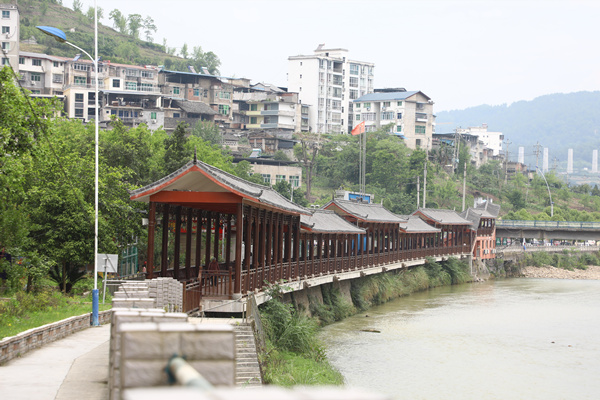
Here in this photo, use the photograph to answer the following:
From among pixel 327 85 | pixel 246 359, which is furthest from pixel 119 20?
pixel 246 359

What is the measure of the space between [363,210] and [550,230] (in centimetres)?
3015

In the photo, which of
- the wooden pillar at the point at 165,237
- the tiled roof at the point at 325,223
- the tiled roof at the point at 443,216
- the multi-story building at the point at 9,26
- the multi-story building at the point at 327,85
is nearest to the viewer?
the wooden pillar at the point at 165,237

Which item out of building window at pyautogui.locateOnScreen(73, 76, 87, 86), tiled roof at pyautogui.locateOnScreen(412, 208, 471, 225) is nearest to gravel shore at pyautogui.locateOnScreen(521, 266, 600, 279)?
tiled roof at pyautogui.locateOnScreen(412, 208, 471, 225)

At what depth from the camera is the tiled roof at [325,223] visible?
33.2m

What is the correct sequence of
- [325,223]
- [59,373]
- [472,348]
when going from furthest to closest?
[325,223], [472,348], [59,373]

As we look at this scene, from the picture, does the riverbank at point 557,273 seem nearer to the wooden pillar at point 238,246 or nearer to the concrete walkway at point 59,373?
the wooden pillar at point 238,246

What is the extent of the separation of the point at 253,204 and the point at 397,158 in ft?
227

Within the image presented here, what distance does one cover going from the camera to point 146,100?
8700 centimetres

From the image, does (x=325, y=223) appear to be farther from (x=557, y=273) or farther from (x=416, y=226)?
(x=557, y=273)

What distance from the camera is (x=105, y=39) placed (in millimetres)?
128125

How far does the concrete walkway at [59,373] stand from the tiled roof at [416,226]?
3682 cm

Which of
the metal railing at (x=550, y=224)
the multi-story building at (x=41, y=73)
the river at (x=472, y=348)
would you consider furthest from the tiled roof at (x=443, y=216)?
the multi-story building at (x=41, y=73)

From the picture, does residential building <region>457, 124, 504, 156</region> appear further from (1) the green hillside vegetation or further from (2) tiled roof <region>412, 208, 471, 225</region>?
(2) tiled roof <region>412, 208, 471, 225</region>

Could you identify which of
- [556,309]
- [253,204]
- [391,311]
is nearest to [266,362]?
[253,204]
